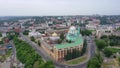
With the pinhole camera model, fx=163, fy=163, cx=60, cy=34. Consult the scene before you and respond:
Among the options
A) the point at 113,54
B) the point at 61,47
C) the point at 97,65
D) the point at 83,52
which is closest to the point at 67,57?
the point at 61,47

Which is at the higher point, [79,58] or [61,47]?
[61,47]

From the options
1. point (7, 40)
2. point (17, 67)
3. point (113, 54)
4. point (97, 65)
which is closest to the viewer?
point (97, 65)

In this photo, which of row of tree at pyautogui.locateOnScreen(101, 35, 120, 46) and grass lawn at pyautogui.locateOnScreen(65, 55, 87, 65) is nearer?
grass lawn at pyautogui.locateOnScreen(65, 55, 87, 65)

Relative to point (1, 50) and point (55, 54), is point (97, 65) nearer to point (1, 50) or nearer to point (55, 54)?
point (55, 54)

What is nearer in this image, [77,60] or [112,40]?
[77,60]

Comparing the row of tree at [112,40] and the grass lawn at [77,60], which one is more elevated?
the row of tree at [112,40]

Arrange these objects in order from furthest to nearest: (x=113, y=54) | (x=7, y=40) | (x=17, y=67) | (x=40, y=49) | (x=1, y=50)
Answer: (x=7, y=40) < (x=40, y=49) < (x=1, y=50) < (x=113, y=54) < (x=17, y=67)

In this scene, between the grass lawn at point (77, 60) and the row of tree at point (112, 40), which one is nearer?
the grass lawn at point (77, 60)

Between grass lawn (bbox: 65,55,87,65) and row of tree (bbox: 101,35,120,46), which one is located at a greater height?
row of tree (bbox: 101,35,120,46)

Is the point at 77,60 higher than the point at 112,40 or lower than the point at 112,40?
lower

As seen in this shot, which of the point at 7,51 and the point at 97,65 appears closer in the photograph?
the point at 97,65
